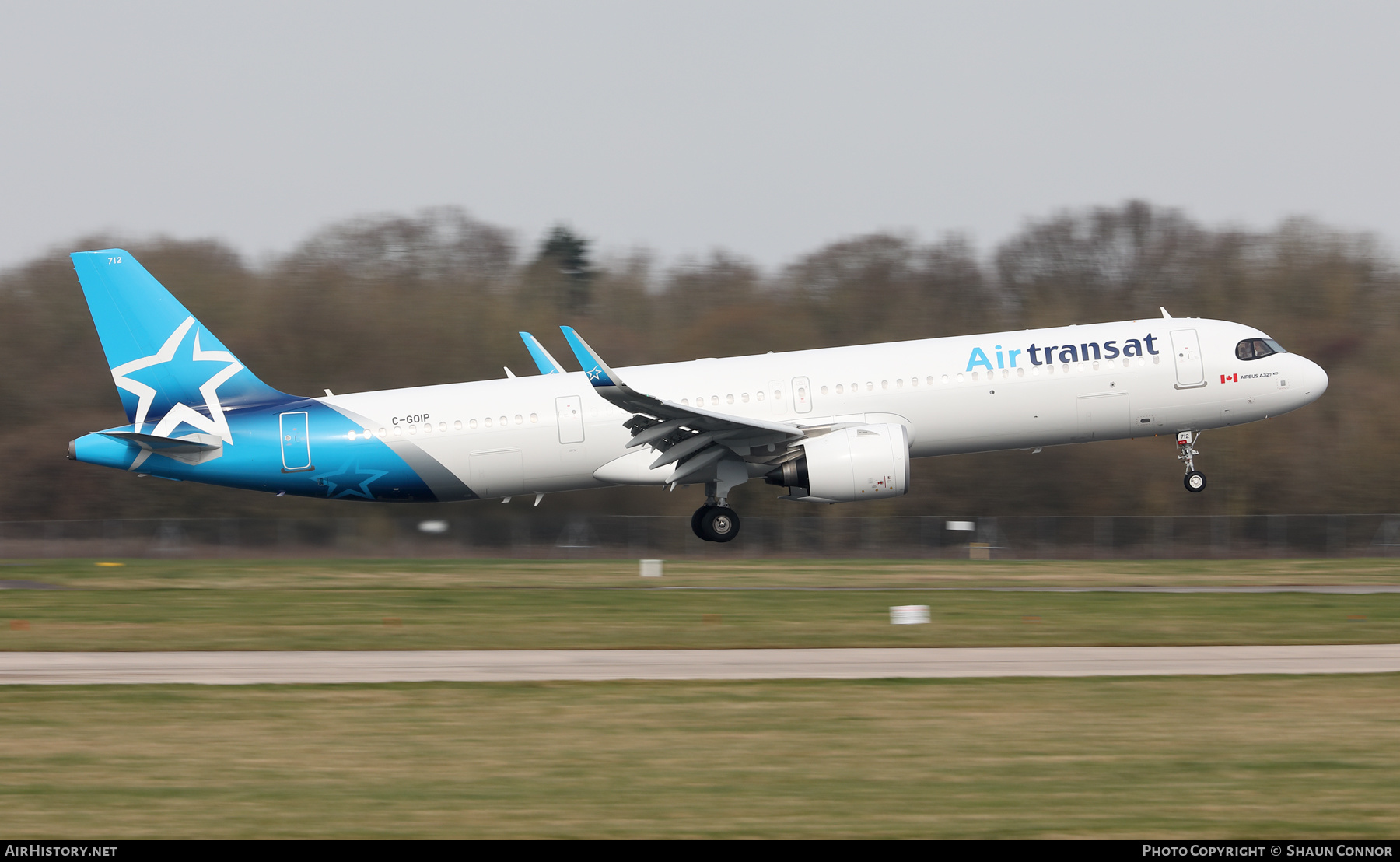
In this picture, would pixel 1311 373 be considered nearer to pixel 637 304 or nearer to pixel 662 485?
pixel 662 485

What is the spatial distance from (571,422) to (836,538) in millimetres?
14504

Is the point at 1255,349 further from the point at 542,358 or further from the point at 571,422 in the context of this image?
the point at 542,358

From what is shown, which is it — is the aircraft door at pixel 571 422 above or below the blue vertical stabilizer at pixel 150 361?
below

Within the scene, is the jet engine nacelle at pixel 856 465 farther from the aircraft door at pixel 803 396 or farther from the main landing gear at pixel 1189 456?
the main landing gear at pixel 1189 456

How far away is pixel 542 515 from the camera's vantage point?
1483 inches

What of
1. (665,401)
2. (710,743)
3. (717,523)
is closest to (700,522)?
(717,523)

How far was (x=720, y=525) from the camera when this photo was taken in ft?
96.4

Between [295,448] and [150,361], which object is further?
[150,361]

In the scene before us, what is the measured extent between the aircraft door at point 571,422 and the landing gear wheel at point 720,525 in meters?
3.10

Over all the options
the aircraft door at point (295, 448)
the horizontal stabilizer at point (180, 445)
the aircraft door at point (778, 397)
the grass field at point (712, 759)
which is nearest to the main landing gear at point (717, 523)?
the aircraft door at point (778, 397)

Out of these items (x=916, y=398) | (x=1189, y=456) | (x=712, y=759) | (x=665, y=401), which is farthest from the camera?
(x=1189, y=456)

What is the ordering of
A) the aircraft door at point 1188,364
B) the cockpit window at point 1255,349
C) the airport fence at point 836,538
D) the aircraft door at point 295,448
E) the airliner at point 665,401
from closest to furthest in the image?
the airliner at point 665,401 → the aircraft door at point 1188,364 → the aircraft door at point 295,448 → the cockpit window at point 1255,349 → the airport fence at point 836,538

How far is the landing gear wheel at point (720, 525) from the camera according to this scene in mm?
29359

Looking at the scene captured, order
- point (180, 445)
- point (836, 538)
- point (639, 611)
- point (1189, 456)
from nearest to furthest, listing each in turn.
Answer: point (639, 611)
point (180, 445)
point (1189, 456)
point (836, 538)
